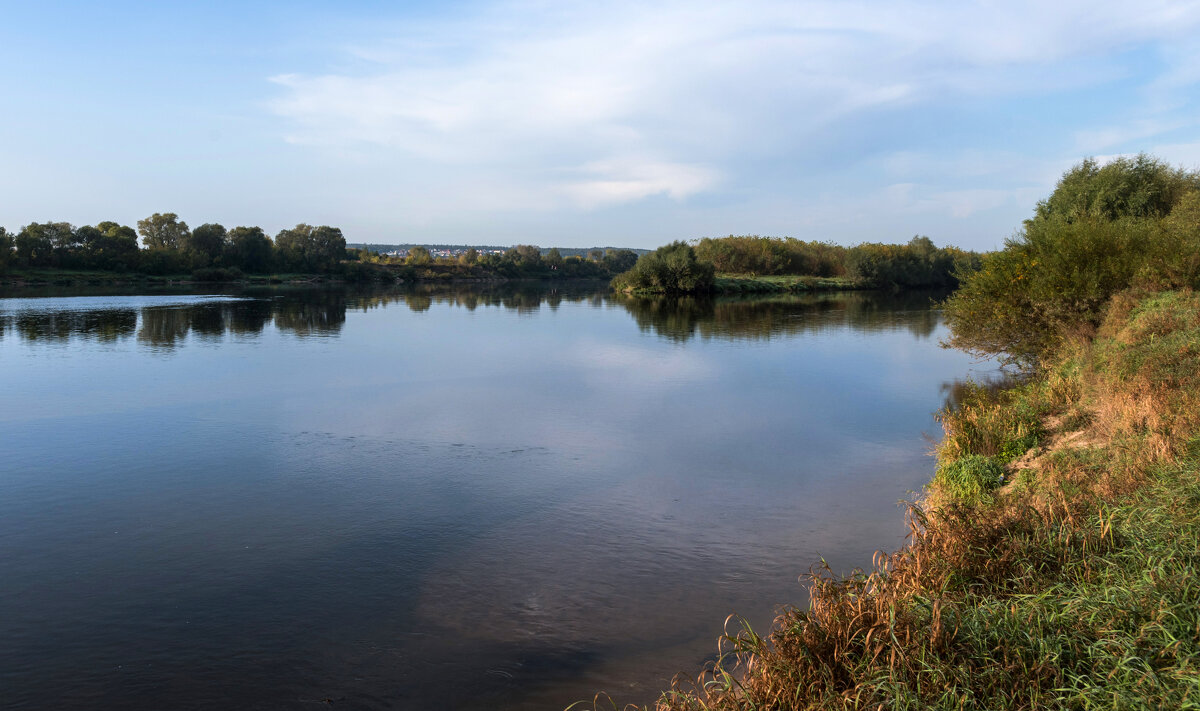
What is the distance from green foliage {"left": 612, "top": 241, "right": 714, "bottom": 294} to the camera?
62.2 metres

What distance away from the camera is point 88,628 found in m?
6.04

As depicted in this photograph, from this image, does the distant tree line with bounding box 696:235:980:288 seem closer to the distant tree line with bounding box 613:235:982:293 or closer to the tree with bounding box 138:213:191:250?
the distant tree line with bounding box 613:235:982:293

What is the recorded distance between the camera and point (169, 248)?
273 feet

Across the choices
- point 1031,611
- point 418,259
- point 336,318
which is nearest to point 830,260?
point 418,259

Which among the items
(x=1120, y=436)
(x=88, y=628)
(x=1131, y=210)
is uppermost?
(x=1131, y=210)

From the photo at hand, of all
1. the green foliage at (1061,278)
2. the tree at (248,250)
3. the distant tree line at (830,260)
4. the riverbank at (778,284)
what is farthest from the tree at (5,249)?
the green foliage at (1061,278)

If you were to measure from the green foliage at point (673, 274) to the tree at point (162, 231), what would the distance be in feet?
189

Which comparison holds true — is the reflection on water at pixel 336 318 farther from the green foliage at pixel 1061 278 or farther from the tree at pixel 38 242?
the tree at pixel 38 242

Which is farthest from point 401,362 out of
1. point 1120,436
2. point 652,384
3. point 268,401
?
point 1120,436

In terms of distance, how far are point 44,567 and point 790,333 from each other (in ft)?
90.2

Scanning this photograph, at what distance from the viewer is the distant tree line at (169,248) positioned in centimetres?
6775

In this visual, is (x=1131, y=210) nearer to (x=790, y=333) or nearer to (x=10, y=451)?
(x=790, y=333)

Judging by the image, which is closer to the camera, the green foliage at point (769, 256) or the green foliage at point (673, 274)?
the green foliage at point (673, 274)

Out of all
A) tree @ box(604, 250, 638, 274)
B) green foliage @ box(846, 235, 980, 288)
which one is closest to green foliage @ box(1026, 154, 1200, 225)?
green foliage @ box(846, 235, 980, 288)
